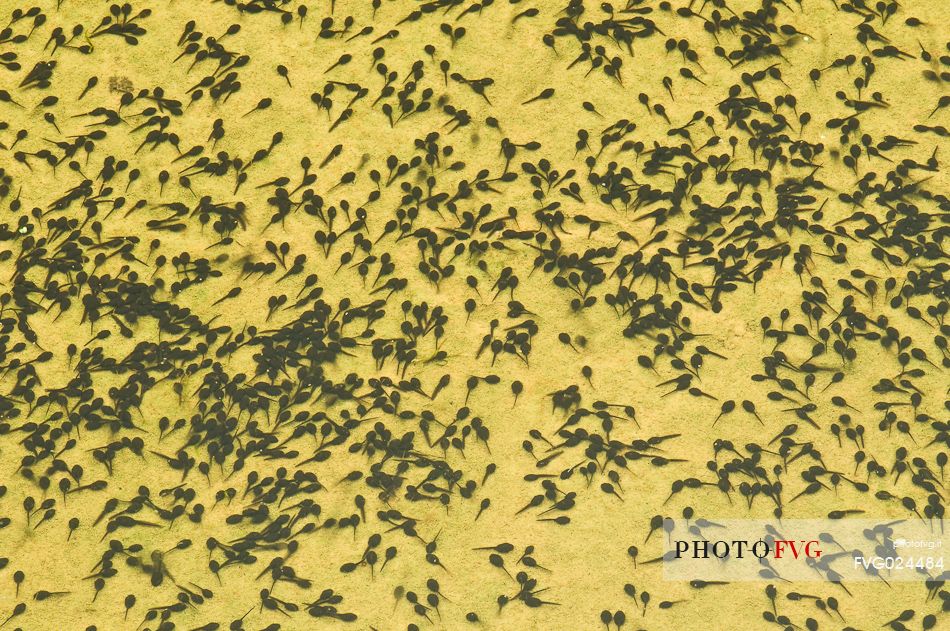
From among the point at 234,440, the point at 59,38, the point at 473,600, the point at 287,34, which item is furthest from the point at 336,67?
the point at 473,600

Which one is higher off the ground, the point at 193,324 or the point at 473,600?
the point at 193,324

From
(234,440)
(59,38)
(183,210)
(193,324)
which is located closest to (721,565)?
(234,440)

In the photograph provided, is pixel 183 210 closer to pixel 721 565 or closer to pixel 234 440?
pixel 234 440

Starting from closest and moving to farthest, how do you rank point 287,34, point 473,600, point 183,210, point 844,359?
point 473,600 < point 844,359 < point 183,210 < point 287,34

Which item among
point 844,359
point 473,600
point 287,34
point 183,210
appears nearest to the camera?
point 473,600

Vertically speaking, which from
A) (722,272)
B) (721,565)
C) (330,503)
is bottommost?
(721,565)

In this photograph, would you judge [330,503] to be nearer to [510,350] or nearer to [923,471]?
[510,350]

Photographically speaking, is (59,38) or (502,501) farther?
(59,38)
